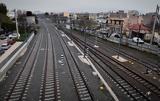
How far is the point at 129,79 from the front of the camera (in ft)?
67.9

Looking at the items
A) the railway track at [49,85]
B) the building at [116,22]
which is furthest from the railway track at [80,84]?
the building at [116,22]

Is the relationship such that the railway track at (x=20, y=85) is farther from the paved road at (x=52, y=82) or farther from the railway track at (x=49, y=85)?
the railway track at (x=49, y=85)

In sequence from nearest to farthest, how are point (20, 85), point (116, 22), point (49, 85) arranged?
point (49, 85) → point (20, 85) → point (116, 22)

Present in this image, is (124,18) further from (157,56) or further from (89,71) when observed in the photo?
(89,71)

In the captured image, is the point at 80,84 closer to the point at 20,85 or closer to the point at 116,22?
the point at 20,85

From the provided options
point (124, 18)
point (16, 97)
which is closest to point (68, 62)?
point (16, 97)

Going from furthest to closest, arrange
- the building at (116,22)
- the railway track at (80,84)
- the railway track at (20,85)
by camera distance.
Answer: the building at (116,22) < the railway track at (20,85) < the railway track at (80,84)

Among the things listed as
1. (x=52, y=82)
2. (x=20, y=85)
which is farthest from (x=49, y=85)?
(x=20, y=85)

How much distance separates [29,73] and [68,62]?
694 cm

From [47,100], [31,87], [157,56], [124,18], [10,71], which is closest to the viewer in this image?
[47,100]

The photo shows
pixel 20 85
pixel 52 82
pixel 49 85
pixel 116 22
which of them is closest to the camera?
pixel 49 85

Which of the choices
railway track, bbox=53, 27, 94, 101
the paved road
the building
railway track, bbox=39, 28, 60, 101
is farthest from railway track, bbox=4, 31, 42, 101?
the building

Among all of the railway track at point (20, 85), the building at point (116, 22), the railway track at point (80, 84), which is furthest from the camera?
the building at point (116, 22)

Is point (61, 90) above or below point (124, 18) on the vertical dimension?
below
